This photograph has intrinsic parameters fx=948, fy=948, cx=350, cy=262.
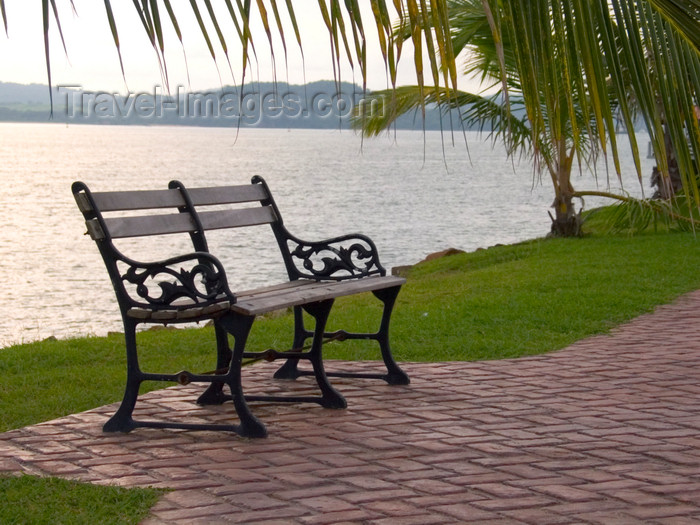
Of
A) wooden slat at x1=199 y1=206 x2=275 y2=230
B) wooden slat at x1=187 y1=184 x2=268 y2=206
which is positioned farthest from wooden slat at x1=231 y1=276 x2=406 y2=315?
wooden slat at x1=187 y1=184 x2=268 y2=206

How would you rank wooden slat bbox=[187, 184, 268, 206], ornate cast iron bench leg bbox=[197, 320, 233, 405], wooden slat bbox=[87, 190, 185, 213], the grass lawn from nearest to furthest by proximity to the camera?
wooden slat bbox=[87, 190, 185, 213], ornate cast iron bench leg bbox=[197, 320, 233, 405], wooden slat bbox=[187, 184, 268, 206], the grass lawn

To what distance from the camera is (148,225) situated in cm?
507

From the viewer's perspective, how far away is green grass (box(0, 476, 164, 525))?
11.6ft

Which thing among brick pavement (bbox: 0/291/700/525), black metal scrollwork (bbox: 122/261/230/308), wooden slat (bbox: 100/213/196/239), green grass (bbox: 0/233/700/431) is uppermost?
wooden slat (bbox: 100/213/196/239)

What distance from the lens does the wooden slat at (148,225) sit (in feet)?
16.1

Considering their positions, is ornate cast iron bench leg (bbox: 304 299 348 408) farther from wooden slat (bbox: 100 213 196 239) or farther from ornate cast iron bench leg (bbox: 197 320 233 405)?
wooden slat (bbox: 100 213 196 239)

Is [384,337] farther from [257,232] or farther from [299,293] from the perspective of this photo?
[257,232]

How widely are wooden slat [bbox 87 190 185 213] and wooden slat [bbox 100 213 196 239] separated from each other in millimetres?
69

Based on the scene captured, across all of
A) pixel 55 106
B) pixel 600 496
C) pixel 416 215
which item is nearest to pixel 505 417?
pixel 600 496

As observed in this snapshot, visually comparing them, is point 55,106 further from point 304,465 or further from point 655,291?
point 655,291

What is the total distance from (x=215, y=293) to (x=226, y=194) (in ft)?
4.23

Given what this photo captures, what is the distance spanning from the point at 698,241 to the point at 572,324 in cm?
666

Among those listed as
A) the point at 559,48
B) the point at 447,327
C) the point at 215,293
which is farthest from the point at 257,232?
the point at 559,48

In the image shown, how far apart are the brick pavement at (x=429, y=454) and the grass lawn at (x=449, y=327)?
42 centimetres
